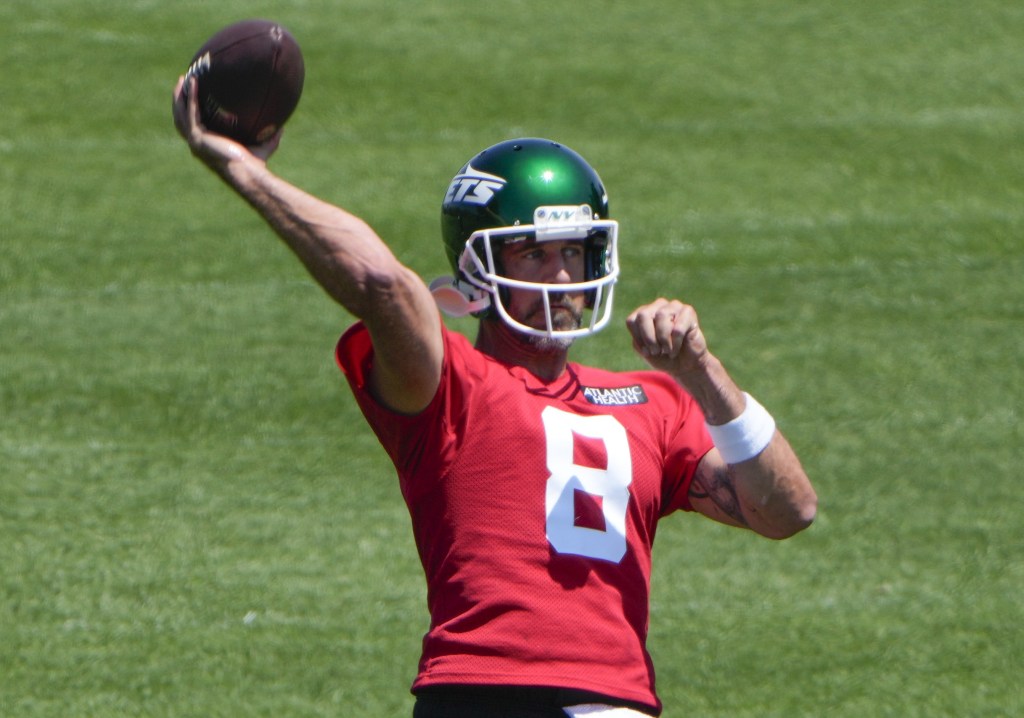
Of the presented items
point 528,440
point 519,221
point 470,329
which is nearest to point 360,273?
point 528,440

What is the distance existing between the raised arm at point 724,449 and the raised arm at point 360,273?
0.48 m

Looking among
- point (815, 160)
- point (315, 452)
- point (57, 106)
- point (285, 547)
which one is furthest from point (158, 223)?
point (815, 160)

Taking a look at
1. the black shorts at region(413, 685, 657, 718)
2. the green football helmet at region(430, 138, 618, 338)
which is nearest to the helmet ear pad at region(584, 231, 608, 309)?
the green football helmet at region(430, 138, 618, 338)

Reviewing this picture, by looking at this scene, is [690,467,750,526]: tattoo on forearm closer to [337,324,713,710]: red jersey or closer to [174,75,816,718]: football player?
[174,75,816,718]: football player

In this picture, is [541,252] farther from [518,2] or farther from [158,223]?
[518,2]

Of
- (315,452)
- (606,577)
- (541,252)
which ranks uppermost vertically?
(541,252)

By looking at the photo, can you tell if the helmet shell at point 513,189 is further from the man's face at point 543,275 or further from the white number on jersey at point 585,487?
the white number on jersey at point 585,487

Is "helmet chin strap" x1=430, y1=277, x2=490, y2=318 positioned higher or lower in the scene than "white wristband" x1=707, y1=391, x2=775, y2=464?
higher

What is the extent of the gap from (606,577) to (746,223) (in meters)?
6.89

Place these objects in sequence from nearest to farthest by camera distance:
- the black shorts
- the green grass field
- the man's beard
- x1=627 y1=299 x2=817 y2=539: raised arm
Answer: the black shorts < x1=627 y1=299 x2=817 y2=539: raised arm < the man's beard < the green grass field

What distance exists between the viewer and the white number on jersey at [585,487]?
11.9 ft

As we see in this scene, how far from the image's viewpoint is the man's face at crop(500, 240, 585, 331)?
3.94m

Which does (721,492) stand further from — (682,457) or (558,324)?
(558,324)

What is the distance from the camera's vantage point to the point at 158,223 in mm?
10000
